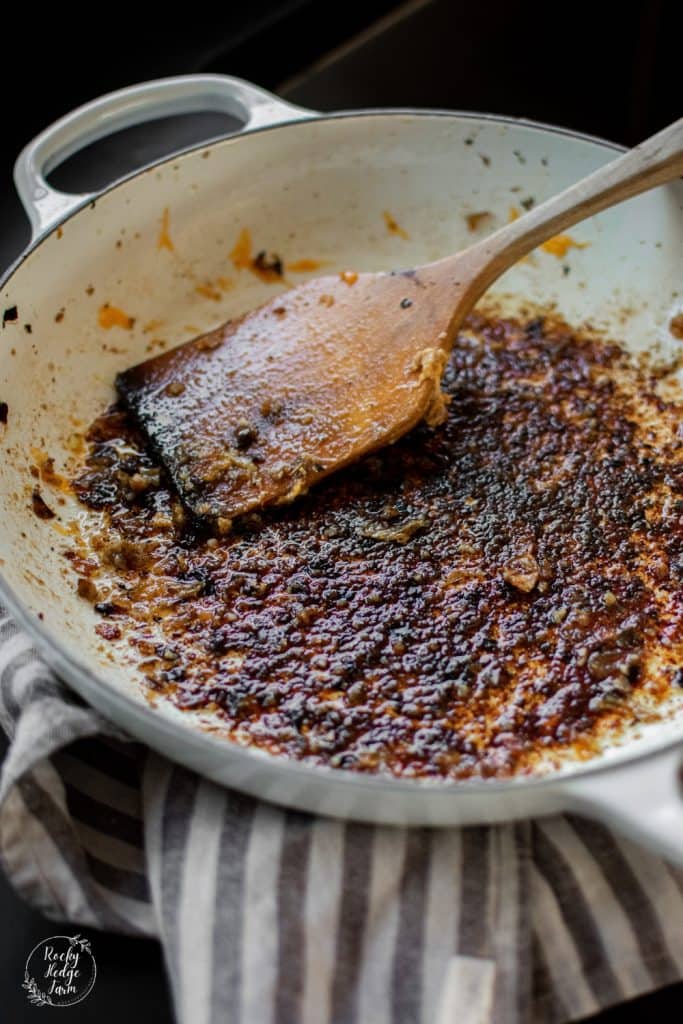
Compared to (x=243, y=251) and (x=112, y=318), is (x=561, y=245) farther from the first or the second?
(x=112, y=318)

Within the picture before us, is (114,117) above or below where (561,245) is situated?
above

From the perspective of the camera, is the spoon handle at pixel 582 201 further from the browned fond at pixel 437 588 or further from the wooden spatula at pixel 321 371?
the browned fond at pixel 437 588

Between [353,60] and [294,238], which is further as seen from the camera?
[353,60]

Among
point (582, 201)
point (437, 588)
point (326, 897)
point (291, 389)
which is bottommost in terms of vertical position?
point (326, 897)

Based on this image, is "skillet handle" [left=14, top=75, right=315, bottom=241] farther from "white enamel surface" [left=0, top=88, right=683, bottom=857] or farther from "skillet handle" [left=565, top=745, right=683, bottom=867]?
"skillet handle" [left=565, top=745, right=683, bottom=867]

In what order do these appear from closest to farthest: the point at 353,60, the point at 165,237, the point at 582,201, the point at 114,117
→ the point at 582,201, the point at 114,117, the point at 165,237, the point at 353,60

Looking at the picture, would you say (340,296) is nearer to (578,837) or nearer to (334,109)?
(334,109)

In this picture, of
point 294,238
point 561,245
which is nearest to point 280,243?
point 294,238

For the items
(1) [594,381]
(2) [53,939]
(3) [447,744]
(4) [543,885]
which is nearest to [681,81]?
(1) [594,381]

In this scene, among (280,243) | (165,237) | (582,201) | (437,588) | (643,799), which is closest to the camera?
(643,799)
